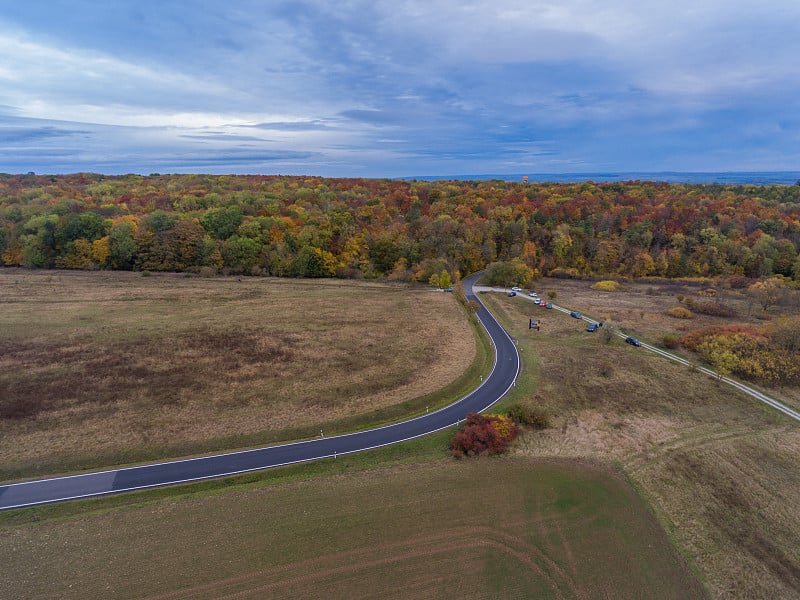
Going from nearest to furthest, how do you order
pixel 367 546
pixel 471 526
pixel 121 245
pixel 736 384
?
pixel 367 546 → pixel 471 526 → pixel 736 384 → pixel 121 245

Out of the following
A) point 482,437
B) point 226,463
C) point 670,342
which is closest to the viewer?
point 226,463

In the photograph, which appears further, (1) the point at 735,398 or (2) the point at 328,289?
(2) the point at 328,289

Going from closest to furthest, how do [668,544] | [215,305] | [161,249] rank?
1. [668,544]
2. [215,305]
3. [161,249]

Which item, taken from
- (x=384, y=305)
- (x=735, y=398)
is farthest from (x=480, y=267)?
(x=735, y=398)

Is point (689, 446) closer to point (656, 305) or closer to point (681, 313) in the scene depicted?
point (681, 313)

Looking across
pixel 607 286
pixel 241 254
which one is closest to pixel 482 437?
pixel 607 286

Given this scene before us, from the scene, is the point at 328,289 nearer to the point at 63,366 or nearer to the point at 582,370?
the point at 63,366

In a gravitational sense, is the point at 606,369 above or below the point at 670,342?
below

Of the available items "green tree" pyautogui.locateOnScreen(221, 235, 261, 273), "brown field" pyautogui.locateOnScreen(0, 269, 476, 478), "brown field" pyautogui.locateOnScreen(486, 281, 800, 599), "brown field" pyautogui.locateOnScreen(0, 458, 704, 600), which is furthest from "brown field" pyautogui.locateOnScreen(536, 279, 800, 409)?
"green tree" pyautogui.locateOnScreen(221, 235, 261, 273)
